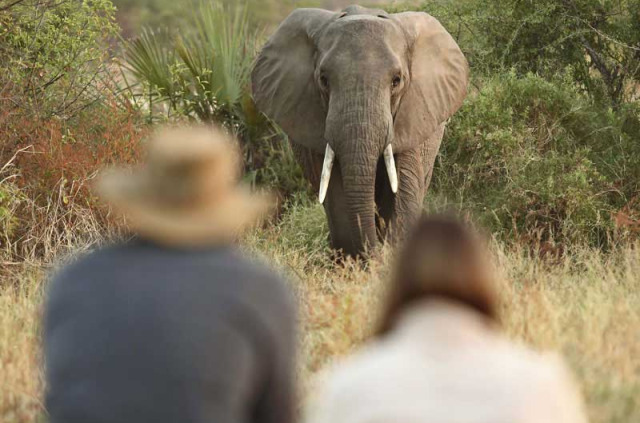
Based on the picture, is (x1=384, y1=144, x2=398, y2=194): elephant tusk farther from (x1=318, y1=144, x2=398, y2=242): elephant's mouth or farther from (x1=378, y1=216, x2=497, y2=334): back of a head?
(x1=378, y1=216, x2=497, y2=334): back of a head

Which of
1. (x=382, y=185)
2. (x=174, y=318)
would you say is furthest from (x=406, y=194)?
(x=174, y=318)

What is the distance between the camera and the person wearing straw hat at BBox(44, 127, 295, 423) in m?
2.68

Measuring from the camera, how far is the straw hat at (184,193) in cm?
279

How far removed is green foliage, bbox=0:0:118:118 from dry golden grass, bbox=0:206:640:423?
121 inches

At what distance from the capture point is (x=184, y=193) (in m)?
2.81

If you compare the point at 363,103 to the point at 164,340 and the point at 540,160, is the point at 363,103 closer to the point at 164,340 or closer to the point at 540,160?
the point at 540,160

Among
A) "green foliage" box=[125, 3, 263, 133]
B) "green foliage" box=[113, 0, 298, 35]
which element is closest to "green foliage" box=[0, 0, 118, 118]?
"green foliage" box=[125, 3, 263, 133]

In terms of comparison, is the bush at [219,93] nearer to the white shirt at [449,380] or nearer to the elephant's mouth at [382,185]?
the elephant's mouth at [382,185]

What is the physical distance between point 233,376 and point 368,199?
5.56 m

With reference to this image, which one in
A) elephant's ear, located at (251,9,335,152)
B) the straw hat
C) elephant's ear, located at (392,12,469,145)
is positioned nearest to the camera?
the straw hat

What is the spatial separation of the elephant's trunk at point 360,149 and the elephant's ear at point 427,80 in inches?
20.1

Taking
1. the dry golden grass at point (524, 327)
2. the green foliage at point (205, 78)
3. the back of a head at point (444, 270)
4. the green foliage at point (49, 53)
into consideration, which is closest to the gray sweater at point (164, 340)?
the back of a head at point (444, 270)

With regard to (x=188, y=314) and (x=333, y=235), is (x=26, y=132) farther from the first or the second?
(x=188, y=314)

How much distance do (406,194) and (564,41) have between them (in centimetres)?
324
